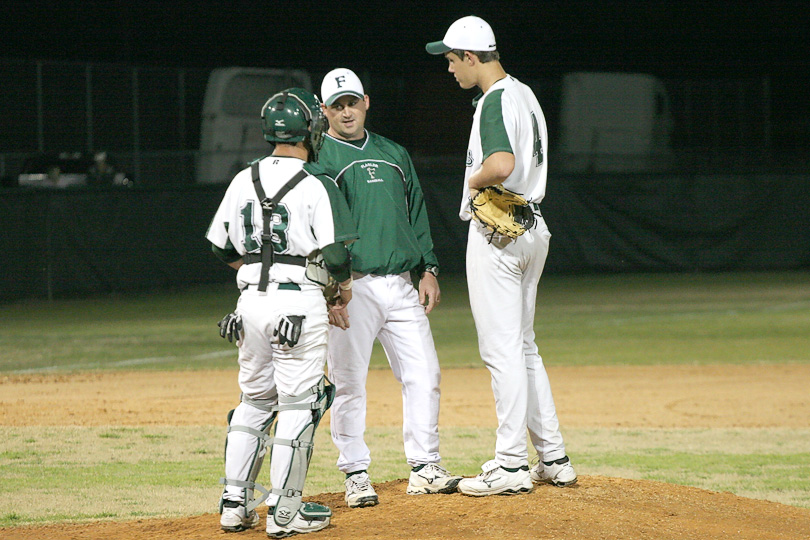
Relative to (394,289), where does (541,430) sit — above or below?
→ below

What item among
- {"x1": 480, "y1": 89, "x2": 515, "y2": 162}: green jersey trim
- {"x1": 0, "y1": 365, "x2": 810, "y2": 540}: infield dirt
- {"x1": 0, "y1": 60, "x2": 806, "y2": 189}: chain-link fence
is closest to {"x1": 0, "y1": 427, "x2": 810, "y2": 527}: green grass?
{"x1": 0, "y1": 365, "x2": 810, "y2": 540}: infield dirt

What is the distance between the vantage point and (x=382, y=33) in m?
35.8

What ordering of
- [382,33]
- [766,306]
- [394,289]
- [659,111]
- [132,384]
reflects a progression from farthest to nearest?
[382,33] < [659,111] < [766,306] < [132,384] < [394,289]

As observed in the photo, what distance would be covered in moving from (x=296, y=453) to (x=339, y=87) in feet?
5.96

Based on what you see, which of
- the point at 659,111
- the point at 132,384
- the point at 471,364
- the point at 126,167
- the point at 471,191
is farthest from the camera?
the point at 659,111

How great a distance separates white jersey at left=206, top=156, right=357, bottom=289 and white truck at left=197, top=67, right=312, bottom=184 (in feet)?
56.6

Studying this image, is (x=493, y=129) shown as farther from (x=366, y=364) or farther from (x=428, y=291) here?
(x=366, y=364)

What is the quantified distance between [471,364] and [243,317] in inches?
301

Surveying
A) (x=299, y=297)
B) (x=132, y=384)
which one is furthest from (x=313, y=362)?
(x=132, y=384)

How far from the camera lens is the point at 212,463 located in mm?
7406

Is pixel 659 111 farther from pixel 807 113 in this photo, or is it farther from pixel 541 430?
pixel 541 430

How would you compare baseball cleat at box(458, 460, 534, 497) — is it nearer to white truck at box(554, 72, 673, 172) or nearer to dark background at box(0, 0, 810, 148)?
white truck at box(554, 72, 673, 172)

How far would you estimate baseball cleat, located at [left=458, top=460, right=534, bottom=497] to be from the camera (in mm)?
5211


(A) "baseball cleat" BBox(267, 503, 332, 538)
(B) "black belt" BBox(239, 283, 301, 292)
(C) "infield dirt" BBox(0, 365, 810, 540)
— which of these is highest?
(B) "black belt" BBox(239, 283, 301, 292)
